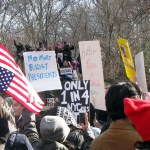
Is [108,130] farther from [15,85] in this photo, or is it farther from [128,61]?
[128,61]

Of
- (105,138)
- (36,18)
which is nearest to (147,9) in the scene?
(105,138)

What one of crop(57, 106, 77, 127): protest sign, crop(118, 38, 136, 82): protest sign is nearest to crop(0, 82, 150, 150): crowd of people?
crop(57, 106, 77, 127): protest sign

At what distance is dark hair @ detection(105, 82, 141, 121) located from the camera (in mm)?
3158

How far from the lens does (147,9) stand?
1667 cm

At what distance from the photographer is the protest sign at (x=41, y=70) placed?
6.92 meters

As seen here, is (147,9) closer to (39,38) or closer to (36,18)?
(39,38)

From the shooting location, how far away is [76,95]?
591cm

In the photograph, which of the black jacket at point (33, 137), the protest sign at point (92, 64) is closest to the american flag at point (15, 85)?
the black jacket at point (33, 137)

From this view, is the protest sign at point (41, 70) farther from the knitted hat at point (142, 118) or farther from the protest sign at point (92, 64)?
the knitted hat at point (142, 118)

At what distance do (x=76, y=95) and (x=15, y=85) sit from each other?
5.13 ft

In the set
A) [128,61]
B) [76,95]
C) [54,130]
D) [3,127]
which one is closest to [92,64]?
[128,61]

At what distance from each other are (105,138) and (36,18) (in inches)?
1242

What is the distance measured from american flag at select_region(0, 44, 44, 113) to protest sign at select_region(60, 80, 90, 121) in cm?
116

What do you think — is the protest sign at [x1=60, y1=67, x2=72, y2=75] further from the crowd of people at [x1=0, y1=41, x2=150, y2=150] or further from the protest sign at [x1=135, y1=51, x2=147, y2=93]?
the crowd of people at [x1=0, y1=41, x2=150, y2=150]
